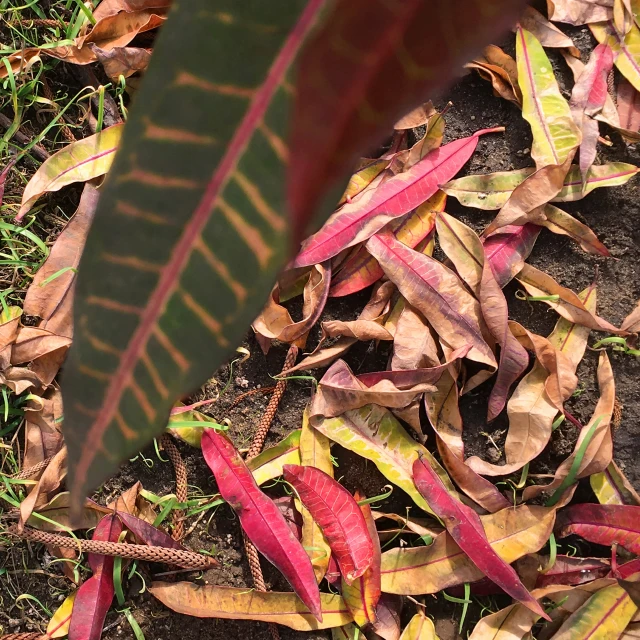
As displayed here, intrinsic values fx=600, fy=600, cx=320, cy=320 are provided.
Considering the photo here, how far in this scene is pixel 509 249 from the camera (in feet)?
3.10

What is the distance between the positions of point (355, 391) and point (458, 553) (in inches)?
10.9

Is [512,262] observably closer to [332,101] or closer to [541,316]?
[541,316]

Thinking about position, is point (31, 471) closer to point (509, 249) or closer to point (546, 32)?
point (509, 249)

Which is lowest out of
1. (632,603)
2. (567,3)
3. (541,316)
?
(632,603)

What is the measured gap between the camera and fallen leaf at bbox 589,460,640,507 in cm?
90

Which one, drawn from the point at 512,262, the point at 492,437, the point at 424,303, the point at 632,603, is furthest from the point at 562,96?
the point at 632,603

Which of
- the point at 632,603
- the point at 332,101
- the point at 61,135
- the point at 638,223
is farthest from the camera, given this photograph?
the point at 61,135

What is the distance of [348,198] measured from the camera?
0.97 meters

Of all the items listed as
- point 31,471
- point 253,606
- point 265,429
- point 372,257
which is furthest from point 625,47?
point 31,471

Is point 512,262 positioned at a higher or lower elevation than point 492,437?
higher

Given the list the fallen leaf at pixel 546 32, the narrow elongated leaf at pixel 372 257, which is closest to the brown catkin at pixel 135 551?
the narrow elongated leaf at pixel 372 257

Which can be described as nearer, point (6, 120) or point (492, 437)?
point (492, 437)

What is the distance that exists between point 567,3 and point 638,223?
1.29 feet

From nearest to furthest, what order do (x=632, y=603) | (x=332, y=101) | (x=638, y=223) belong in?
1. (x=332, y=101)
2. (x=632, y=603)
3. (x=638, y=223)
